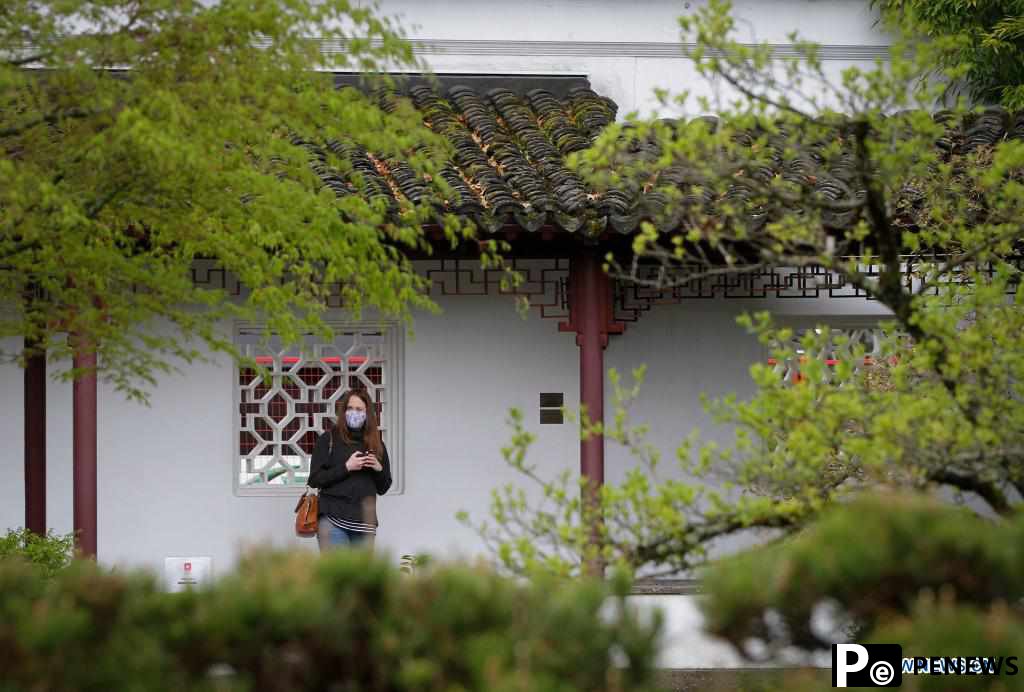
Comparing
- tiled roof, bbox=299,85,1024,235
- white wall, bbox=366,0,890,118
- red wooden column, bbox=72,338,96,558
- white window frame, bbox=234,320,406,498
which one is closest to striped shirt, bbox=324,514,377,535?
white window frame, bbox=234,320,406,498

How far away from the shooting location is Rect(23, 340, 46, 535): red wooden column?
10.2m

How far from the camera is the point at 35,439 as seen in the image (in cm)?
1031

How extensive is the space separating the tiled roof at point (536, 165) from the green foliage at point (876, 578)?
178 inches

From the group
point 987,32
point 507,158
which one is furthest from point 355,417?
point 987,32

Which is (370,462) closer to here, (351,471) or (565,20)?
(351,471)

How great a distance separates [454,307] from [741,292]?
2147 millimetres

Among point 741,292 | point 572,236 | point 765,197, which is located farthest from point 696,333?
point 765,197

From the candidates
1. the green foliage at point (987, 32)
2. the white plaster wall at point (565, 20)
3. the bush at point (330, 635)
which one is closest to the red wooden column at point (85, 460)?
the white plaster wall at point (565, 20)

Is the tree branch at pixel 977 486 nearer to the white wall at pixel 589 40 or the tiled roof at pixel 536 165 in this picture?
the tiled roof at pixel 536 165

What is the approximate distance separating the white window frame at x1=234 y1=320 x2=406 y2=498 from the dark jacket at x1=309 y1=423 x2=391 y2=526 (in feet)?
3.24

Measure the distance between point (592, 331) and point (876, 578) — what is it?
6.49 m

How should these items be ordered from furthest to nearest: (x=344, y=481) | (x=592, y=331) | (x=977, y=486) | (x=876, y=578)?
(x=592, y=331) < (x=344, y=481) < (x=977, y=486) < (x=876, y=578)

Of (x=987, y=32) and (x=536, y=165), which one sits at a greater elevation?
(x=987, y=32)

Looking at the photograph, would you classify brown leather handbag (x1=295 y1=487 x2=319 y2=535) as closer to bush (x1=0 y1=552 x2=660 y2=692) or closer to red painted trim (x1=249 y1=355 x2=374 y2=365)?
red painted trim (x1=249 y1=355 x2=374 y2=365)
